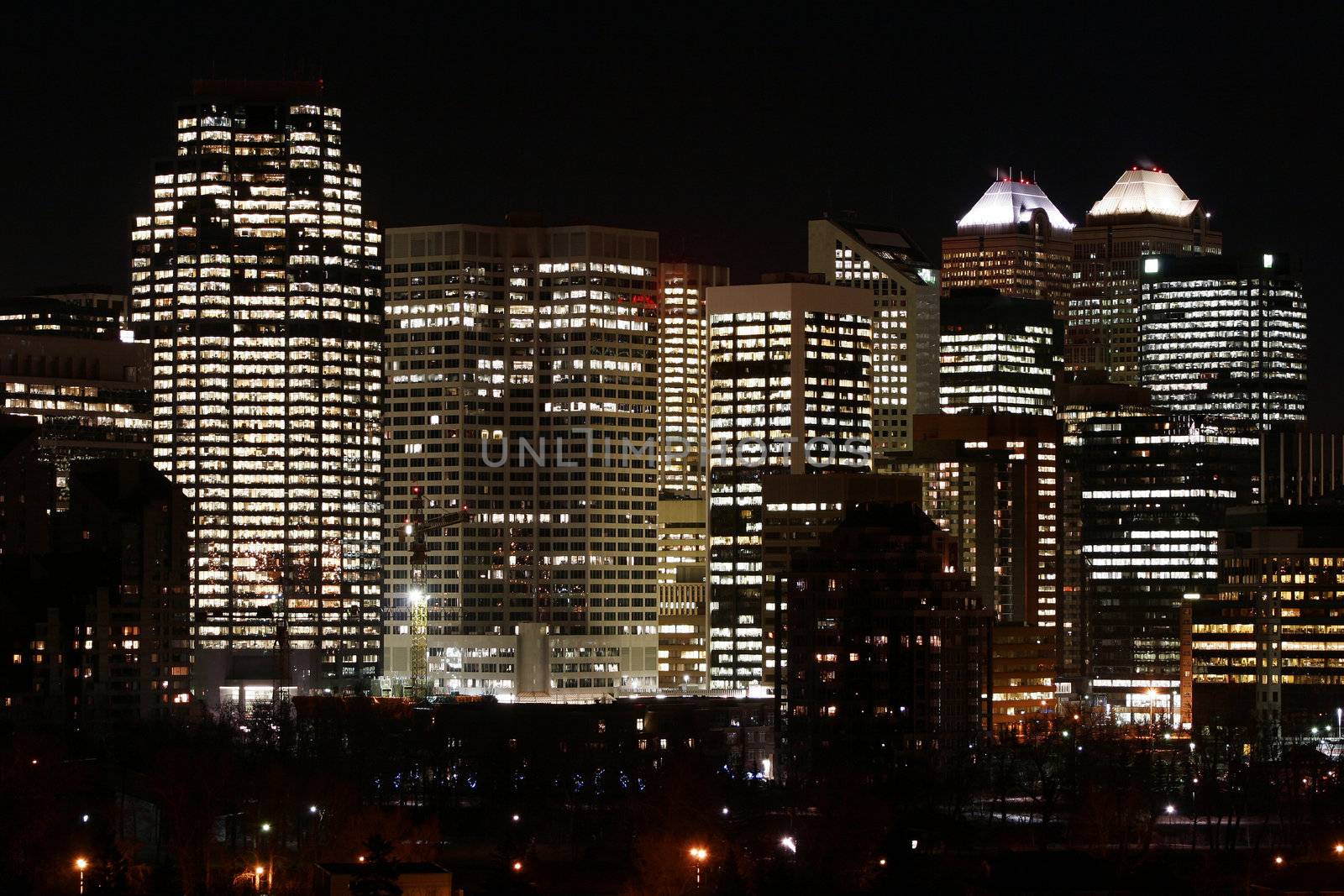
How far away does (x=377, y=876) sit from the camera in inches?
6048

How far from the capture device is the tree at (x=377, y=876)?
150 meters

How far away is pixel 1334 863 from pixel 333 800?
187 feet

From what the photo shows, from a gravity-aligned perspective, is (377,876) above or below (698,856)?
above

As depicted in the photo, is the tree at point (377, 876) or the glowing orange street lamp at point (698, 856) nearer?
the tree at point (377, 876)

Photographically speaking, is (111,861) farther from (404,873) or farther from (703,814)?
(703,814)

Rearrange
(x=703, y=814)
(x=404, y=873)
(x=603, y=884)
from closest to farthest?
1. (x=404, y=873)
2. (x=603, y=884)
3. (x=703, y=814)

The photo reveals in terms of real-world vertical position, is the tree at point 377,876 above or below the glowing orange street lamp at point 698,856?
above

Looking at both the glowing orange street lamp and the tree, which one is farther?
the glowing orange street lamp

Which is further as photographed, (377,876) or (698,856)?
(698,856)

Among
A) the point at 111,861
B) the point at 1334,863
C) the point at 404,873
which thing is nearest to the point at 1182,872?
the point at 1334,863

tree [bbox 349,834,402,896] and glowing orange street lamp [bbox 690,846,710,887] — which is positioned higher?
tree [bbox 349,834,402,896]

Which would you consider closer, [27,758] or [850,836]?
[850,836]

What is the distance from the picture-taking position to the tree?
14962 cm

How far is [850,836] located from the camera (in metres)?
178
